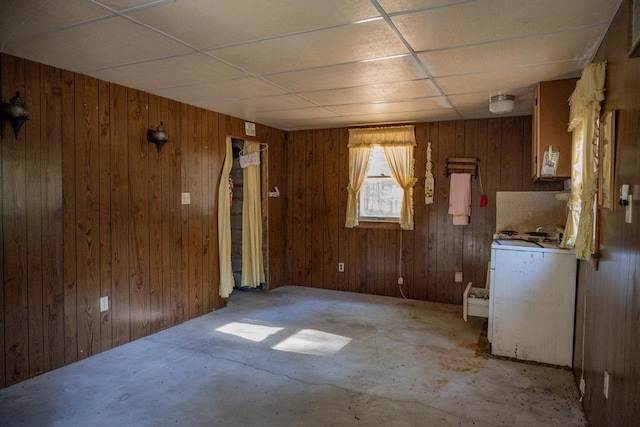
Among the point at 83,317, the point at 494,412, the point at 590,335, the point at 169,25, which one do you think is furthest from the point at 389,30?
the point at 83,317

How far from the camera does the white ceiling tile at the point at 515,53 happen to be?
2.35m

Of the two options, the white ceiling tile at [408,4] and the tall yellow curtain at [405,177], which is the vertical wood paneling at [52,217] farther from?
the tall yellow curtain at [405,177]

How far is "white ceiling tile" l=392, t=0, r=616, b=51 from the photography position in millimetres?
1947

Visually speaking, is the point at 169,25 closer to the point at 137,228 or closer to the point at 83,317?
the point at 137,228

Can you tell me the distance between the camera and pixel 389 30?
2.24 meters

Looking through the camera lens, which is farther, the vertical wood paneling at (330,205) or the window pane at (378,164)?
the vertical wood paneling at (330,205)

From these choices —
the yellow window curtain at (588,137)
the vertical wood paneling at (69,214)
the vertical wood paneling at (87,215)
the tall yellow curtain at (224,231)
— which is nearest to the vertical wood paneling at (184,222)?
the tall yellow curtain at (224,231)

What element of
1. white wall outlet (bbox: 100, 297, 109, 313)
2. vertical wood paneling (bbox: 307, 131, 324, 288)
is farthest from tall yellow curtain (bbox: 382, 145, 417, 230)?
white wall outlet (bbox: 100, 297, 109, 313)

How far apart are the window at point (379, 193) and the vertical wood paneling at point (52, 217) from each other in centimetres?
349

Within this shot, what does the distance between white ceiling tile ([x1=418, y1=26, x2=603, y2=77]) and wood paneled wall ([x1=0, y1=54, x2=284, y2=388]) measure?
255cm

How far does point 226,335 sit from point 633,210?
325 cm

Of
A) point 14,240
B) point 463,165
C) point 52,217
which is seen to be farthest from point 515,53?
point 14,240

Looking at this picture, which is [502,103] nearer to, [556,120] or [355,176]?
[556,120]

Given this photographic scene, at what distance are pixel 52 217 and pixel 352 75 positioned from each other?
249 centimetres
